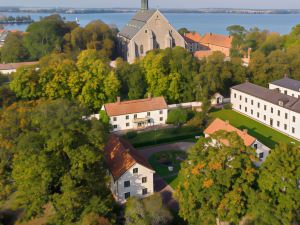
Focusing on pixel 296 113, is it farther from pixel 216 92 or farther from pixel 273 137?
pixel 216 92

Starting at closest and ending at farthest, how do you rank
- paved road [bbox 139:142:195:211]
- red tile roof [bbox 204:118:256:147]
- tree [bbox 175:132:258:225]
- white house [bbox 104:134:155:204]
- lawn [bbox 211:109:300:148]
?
tree [bbox 175:132:258:225] < paved road [bbox 139:142:195:211] < white house [bbox 104:134:155:204] < red tile roof [bbox 204:118:256:147] < lawn [bbox 211:109:300:148]

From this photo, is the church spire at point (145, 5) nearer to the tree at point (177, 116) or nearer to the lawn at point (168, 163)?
the tree at point (177, 116)

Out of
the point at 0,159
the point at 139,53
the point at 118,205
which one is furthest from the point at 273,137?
the point at 139,53

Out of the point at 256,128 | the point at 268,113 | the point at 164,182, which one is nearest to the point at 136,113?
the point at 164,182

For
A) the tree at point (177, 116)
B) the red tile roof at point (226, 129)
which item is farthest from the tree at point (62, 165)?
the tree at point (177, 116)

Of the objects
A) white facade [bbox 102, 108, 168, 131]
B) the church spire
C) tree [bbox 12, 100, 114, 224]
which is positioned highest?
the church spire

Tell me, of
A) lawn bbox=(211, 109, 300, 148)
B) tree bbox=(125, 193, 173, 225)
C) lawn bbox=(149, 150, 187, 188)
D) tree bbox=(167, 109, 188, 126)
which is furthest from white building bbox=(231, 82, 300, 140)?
tree bbox=(125, 193, 173, 225)

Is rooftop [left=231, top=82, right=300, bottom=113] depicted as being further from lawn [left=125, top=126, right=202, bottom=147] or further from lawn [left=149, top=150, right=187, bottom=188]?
lawn [left=149, top=150, right=187, bottom=188]
